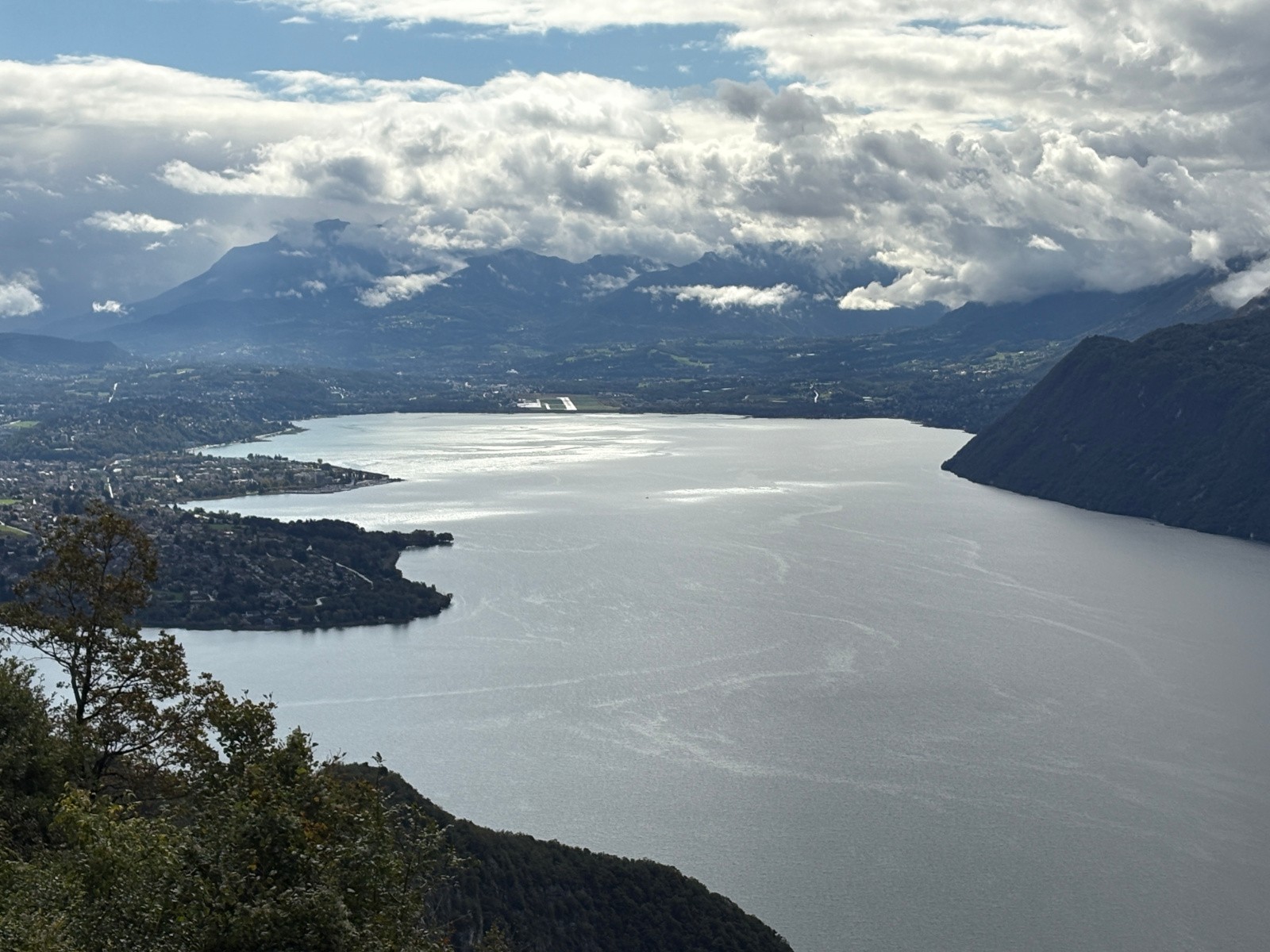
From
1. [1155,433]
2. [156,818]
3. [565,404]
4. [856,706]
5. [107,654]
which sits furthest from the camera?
[565,404]

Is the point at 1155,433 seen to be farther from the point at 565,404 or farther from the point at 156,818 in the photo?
the point at 565,404

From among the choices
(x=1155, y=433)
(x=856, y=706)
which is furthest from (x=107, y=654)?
(x=1155, y=433)

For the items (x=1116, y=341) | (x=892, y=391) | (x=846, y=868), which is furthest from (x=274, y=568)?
(x=892, y=391)

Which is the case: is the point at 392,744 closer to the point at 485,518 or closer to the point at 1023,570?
the point at 1023,570

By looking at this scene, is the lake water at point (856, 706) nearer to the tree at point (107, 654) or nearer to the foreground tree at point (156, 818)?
the tree at point (107, 654)

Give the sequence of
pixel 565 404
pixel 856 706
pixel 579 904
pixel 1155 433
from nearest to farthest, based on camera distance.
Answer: pixel 579 904 → pixel 856 706 → pixel 1155 433 → pixel 565 404

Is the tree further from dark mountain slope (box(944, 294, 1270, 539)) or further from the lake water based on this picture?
dark mountain slope (box(944, 294, 1270, 539))

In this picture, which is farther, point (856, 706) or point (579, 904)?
point (856, 706)
